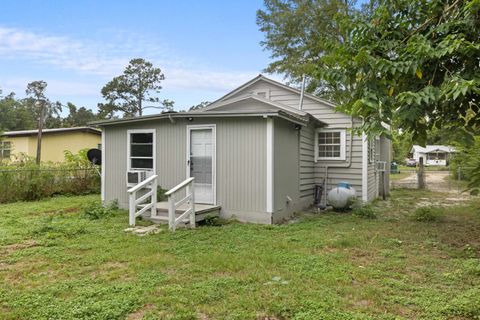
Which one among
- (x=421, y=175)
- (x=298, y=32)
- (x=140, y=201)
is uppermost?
(x=298, y=32)

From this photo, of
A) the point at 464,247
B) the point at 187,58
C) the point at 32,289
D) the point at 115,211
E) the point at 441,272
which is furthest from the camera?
the point at 187,58

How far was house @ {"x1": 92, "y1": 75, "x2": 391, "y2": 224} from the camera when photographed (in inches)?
272

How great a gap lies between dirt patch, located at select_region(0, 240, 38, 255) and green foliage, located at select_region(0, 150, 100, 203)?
18.6 ft

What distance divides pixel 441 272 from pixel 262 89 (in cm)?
774

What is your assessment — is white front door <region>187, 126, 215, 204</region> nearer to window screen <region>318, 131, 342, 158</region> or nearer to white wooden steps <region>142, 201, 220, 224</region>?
white wooden steps <region>142, 201, 220, 224</region>

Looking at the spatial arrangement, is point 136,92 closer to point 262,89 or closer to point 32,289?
point 262,89

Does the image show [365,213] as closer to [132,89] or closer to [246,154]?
[246,154]

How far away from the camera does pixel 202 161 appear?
7508 mm

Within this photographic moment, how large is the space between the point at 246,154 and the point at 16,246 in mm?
4201

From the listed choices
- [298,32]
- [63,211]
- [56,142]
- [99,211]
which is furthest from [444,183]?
[56,142]

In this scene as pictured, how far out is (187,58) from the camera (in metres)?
16.7

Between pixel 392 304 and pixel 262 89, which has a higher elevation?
pixel 262 89

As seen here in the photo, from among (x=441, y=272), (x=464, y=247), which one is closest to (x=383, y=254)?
(x=441, y=272)

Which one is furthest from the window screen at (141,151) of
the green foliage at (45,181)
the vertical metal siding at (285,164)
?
the green foliage at (45,181)
